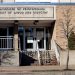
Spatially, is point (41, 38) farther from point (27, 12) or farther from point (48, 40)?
point (27, 12)

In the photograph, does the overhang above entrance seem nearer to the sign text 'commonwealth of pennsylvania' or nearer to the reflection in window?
the sign text 'commonwealth of pennsylvania'

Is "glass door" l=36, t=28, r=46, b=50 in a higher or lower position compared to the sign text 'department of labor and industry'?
lower

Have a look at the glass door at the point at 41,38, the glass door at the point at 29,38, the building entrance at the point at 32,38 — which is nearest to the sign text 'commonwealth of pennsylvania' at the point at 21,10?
the building entrance at the point at 32,38

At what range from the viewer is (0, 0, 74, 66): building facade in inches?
1131

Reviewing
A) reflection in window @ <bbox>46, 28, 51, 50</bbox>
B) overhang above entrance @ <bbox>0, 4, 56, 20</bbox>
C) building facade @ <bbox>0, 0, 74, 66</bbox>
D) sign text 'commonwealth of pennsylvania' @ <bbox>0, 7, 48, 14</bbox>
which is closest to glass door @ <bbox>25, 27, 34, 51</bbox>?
building facade @ <bbox>0, 0, 74, 66</bbox>

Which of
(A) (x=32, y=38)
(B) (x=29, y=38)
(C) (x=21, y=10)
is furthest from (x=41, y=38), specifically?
(C) (x=21, y=10)

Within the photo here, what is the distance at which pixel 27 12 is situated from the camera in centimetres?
2966

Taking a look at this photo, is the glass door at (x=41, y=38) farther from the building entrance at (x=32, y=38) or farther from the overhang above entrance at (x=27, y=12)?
the overhang above entrance at (x=27, y=12)

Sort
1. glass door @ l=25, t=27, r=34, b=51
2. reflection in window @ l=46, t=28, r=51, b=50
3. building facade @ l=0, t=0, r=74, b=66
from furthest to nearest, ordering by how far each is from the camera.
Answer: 1. glass door @ l=25, t=27, r=34, b=51
2. reflection in window @ l=46, t=28, r=51, b=50
3. building facade @ l=0, t=0, r=74, b=66

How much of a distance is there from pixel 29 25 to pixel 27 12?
350cm

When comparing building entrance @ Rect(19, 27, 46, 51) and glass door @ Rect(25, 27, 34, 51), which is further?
glass door @ Rect(25, 27, 34, 51)

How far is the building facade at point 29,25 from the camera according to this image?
28.7m

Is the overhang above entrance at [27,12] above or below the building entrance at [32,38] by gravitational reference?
above

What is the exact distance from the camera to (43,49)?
1302 inches
